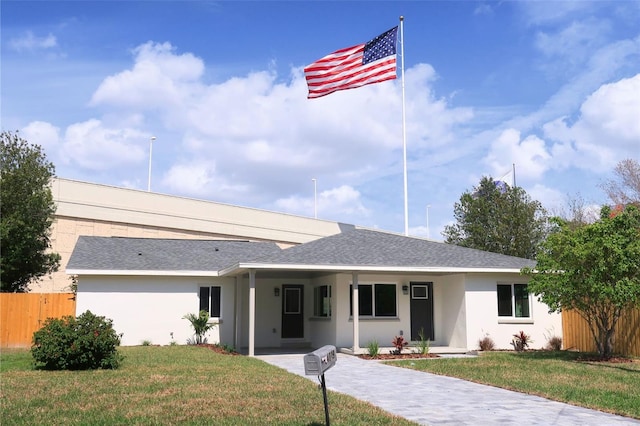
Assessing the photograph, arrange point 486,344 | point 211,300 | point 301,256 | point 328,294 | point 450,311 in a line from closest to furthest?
point 301,256 < point 486,344 < point 450,311 < point 328,294 < point 211,300

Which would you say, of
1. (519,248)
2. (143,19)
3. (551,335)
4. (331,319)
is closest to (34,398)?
(143,19)

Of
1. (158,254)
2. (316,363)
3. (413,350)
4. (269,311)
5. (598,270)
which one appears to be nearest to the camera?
(316,363)

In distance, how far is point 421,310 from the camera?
72.8 feet

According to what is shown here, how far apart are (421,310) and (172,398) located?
531 inches

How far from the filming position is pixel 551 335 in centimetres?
2141

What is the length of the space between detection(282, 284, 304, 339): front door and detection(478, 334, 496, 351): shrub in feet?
23.4

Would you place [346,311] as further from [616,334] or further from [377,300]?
[616,334]

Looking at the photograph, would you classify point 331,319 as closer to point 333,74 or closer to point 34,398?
point 333,74

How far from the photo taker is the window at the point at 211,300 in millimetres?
23575

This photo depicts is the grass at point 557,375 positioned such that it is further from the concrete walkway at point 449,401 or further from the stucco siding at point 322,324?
the stucco siding at point 322,324

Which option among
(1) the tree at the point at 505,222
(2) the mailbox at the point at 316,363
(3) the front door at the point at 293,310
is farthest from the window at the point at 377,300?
(1) the tree at the point at 505,222

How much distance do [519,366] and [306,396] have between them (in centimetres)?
724

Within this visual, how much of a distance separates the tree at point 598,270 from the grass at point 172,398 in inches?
317

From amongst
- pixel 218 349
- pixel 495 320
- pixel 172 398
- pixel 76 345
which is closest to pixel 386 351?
pixel 495 320
